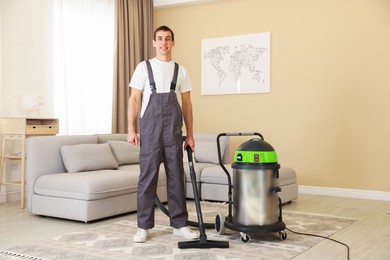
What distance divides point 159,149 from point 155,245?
2.10 ft

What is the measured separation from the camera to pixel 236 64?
6152 millimetres

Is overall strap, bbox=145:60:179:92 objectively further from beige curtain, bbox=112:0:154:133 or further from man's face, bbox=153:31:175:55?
beige curtain, bbox=112:0:154:133

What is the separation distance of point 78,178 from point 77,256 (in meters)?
1.19

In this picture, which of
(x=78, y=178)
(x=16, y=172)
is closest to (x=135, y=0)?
(x=16, y=172)

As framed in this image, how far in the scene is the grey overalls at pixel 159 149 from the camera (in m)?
3.23

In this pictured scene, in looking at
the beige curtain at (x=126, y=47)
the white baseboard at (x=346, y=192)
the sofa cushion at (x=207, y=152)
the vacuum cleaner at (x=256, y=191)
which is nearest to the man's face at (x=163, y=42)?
the vacuum cleaner at (x=256, y=191)

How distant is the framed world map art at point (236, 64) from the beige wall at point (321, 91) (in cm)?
9

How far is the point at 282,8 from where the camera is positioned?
588 cm

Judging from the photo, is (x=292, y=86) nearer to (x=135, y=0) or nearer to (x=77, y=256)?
(x=135, y=0)

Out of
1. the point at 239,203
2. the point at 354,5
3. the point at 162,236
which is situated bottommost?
the point at 162,236

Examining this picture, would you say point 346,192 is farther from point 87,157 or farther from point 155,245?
point 155,245

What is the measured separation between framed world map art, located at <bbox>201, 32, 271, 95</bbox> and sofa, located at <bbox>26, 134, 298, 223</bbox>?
1.44m

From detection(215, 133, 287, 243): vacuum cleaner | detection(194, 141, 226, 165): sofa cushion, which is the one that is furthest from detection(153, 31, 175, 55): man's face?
detection(194, 141, 226, 165): sofa cushion

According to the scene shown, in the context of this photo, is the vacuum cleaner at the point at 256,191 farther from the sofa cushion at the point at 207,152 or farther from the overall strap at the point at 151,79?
the sofa cushion at the point at 207,152
